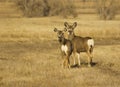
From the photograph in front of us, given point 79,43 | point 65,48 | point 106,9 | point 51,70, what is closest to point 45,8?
point 106,9

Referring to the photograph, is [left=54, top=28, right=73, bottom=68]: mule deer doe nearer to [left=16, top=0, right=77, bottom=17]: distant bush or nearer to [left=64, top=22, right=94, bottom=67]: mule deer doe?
[left=64, top=22, right=94, bottom=67]: mule deer doe

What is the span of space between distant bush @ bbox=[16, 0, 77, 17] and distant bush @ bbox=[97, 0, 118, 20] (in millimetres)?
7328

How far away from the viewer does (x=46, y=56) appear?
86.4 feet

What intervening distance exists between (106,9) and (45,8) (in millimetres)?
14925

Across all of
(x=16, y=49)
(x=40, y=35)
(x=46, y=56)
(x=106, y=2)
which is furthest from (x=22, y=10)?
(x=46, y=56)

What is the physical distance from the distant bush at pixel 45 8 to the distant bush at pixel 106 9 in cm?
733

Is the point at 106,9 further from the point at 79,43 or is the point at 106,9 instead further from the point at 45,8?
the point at 79,43

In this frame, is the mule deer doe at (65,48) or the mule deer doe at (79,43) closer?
the mule deer doe at (65,48)

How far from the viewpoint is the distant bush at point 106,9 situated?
7488 centimetres

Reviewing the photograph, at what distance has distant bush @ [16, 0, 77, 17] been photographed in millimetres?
84719

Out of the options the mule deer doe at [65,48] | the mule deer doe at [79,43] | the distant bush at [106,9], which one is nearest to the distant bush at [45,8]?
the distant bush at [106,9]

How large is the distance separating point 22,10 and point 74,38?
6825cm

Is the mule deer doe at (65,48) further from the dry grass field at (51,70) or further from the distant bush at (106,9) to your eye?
the distant bush at (106,9)

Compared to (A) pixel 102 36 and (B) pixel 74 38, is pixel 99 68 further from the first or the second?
(A) pixel 102 36
